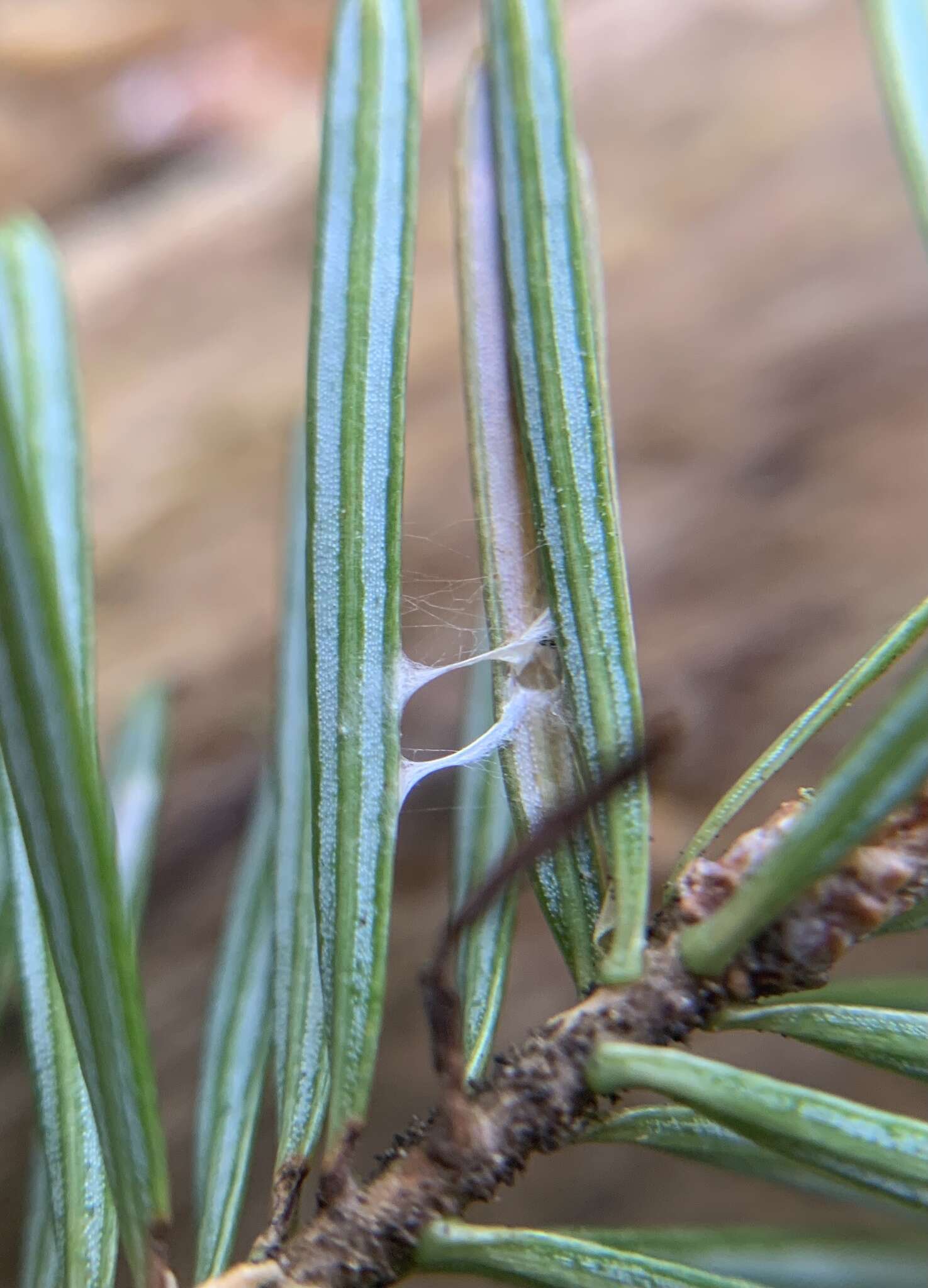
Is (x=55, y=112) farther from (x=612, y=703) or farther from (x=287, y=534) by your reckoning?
(x=612, y=703)

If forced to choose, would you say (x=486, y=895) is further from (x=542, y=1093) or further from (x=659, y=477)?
(x=659, y=477)

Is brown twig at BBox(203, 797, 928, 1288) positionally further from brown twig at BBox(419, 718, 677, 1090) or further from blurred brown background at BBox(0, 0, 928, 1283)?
blurred brown background at BBox(0, 0, 928, 1283)

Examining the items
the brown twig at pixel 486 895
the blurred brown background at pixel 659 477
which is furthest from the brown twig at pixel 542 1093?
the blurred brown background at pixel 659 477

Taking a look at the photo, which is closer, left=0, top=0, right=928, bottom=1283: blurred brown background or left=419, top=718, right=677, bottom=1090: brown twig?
left=419, top=718, right=677, bottom=1090: brown twig

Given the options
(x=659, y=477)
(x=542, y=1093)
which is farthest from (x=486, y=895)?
(x=659, y=477)

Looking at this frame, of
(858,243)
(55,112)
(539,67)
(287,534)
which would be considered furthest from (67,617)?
(55,112)

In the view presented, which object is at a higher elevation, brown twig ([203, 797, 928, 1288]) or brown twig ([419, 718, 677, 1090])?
brown twig ([419, 718, 677, 1090])

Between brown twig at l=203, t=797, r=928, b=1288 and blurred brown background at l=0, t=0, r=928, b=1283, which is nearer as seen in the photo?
brown twig at l=203, t=797, r=928, b=1288

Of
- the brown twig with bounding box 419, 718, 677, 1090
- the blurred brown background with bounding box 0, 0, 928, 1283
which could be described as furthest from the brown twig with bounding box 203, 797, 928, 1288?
the blurred brown background with bounding box 0, 0, 928, 1283
